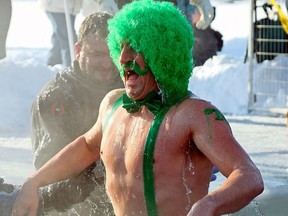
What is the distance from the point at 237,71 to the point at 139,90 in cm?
792

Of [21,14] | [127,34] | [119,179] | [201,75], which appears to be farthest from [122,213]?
[21,14]

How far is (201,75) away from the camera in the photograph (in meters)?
10.8

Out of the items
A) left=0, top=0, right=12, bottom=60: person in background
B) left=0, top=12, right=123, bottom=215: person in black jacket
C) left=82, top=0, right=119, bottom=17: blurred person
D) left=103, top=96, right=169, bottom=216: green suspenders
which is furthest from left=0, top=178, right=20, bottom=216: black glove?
left=0, top=0, right=12, bottom=60: person in background

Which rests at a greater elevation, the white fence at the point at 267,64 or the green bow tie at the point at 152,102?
the green bow tie at the point at 152,102

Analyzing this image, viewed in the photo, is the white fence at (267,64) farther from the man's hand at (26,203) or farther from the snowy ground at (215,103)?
the man's hand at (26,203)

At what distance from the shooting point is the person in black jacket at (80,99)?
4.21 m

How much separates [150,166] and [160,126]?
0.13 metres

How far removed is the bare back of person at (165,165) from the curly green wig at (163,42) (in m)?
0.07

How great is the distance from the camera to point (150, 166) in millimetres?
2893

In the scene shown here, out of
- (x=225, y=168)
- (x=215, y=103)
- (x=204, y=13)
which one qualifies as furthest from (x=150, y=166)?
(x=204, y=13)

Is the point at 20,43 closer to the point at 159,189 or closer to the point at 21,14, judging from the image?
the point at 21,14

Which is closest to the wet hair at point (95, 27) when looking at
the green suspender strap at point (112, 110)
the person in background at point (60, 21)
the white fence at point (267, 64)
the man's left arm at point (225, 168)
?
the green suspender strap at point (112, 110)

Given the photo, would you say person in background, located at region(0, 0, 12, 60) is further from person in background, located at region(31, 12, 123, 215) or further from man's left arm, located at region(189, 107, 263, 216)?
man's left arm, located at region(189, 107, 263, 216)

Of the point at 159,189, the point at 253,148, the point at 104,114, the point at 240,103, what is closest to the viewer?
the point at 159,189
